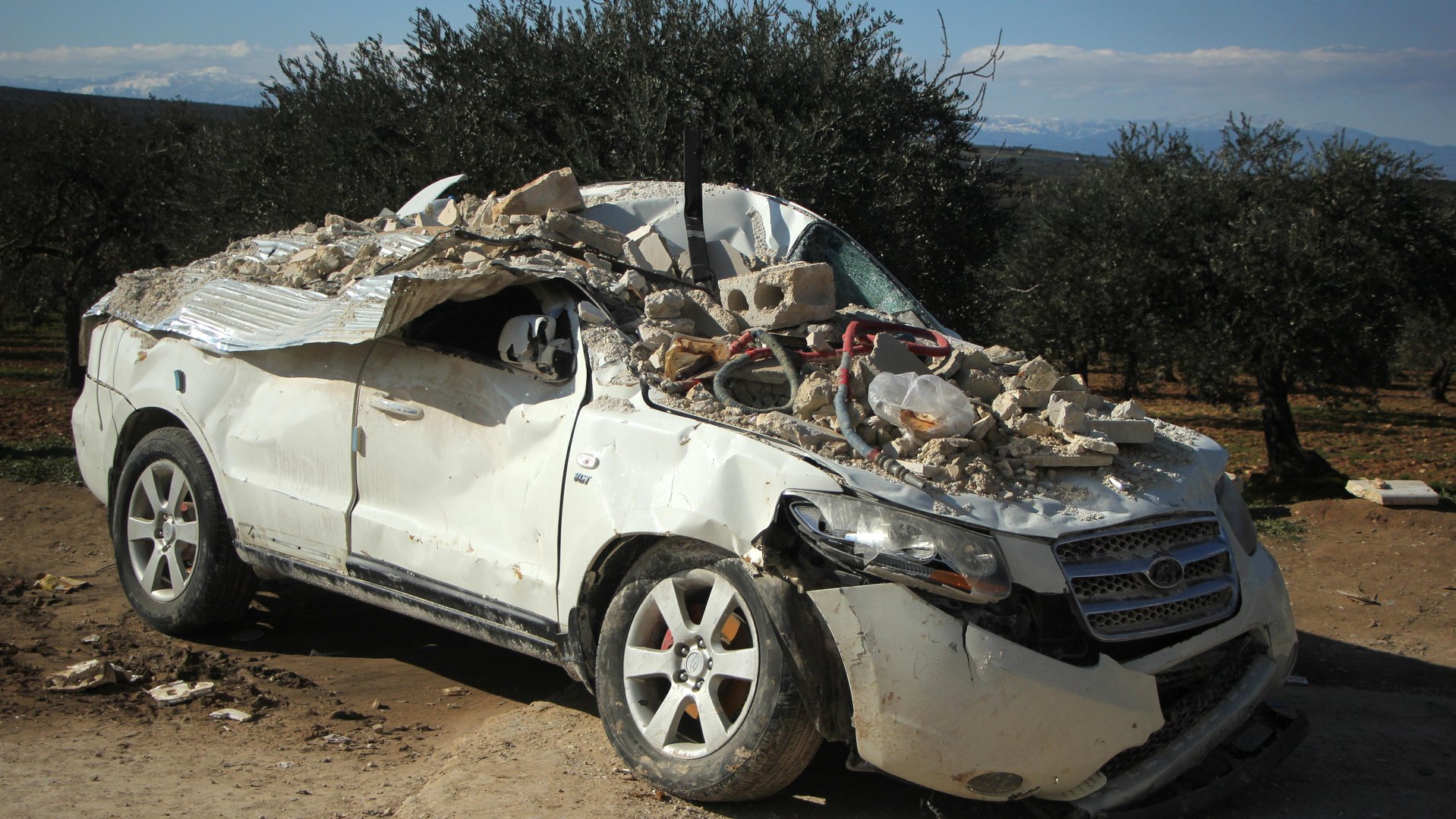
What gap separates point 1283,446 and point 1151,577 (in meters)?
12.4

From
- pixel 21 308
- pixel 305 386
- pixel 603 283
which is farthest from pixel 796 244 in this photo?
pixel 21 308

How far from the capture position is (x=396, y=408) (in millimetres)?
4352

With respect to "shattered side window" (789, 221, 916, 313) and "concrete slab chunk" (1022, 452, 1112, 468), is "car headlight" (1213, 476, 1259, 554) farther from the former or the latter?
"shattered side window" (789, 221, 916, 313)

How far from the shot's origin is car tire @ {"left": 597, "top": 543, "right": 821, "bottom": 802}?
10.7ft

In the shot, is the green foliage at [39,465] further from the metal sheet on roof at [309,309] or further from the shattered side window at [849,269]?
the shattered side window at [849,269]

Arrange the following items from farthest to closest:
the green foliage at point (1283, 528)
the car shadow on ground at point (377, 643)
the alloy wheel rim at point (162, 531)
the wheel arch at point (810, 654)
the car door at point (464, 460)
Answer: the green foliage at point (1283, 528) < the alloy wheel rim at point (162, 531) < the car shadow on ground at point (377, 643) < the car door at point (464, 460) < the wheel arch at point (810, 654)

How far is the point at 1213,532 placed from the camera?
3652 millimetres

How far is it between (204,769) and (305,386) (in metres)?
1.56

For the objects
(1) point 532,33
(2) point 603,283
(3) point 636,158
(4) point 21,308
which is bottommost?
(4) point 21,308

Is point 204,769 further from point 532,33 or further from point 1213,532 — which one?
point 532,33

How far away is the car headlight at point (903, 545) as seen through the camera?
3043mm

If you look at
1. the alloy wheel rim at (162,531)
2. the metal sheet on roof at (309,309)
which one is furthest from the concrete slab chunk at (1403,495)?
the alloy wheel rim at (162,531)

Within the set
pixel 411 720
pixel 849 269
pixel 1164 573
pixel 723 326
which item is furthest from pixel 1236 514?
pixel 411 720

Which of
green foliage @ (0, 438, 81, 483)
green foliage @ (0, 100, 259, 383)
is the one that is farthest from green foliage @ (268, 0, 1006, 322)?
green foliage @ (0, 100, 259, 383)
